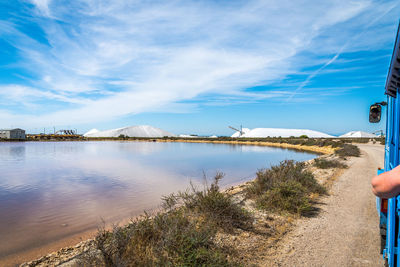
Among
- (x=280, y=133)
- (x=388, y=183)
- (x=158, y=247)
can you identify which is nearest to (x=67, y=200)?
(x=158, y=247)

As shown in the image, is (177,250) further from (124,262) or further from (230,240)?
(230,240)

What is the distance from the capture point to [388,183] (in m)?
1.18

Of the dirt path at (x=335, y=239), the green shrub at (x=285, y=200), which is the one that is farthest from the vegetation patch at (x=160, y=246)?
the green shrub at (x=285, y=200)

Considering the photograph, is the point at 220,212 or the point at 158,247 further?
the point at 220,212

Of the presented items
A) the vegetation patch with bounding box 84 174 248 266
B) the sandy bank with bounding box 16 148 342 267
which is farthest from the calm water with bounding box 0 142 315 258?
the vegetation patch with bounding box 84 174 248 266

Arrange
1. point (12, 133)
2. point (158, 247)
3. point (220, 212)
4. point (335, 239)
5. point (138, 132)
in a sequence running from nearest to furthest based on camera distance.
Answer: point (158, 247)
point (335, 239)
point (220, 212)
point (12, 133)
point (138, 132)

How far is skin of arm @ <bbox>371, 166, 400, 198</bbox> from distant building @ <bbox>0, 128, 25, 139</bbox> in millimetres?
→ 80059

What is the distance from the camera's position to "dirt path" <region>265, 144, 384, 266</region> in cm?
373

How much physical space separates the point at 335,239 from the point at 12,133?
79294 millimetres

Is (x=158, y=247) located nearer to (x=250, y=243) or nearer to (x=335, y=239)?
(x=250, y=243)

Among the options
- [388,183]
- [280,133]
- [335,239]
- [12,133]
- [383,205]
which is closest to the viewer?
[388,183]

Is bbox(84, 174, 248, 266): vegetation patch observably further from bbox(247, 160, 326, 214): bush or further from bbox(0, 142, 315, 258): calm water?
bbox(0, 142, 315, 258): calm water

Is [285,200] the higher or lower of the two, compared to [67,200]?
higher

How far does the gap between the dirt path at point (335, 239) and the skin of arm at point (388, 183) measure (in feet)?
9.55
